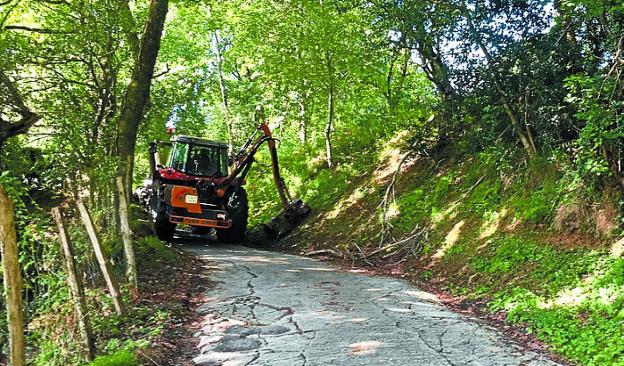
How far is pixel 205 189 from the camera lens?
1391cm

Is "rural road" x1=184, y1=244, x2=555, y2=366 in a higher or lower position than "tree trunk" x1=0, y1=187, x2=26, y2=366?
lower

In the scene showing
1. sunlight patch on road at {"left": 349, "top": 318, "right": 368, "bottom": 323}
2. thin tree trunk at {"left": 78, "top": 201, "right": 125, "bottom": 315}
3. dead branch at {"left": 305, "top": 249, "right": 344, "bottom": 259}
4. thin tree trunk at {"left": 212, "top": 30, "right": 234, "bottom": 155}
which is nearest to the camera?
thin tree trunk at {"left": 78, "top": 201, "right": 125, "bottom": 315}

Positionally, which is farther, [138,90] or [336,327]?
[138,90]

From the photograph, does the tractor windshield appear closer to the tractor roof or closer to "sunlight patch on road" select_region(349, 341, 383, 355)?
the tractor roof

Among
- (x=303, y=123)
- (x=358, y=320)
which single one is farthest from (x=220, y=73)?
(x=358, y=320)

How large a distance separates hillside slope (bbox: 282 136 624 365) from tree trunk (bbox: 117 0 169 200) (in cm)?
513

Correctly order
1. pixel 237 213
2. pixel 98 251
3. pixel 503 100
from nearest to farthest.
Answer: pixel 98 251, pixel 503 100, pixel 237 213

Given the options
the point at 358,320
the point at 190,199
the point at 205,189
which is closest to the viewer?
the point at 358,320

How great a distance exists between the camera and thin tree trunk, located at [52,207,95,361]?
4.99 m

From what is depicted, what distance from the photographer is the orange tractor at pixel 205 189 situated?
13250 mm

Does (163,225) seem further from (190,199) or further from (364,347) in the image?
(364,347)

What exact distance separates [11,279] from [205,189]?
32.6ft

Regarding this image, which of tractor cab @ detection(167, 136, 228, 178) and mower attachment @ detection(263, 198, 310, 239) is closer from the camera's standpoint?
tractor cab @ detection(167, 136, 228, 178)

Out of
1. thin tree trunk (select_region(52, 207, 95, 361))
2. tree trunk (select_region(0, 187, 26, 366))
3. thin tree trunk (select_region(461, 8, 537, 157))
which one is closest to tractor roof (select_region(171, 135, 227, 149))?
thin tree trunk (select_region(461, 8, 537, 157))
